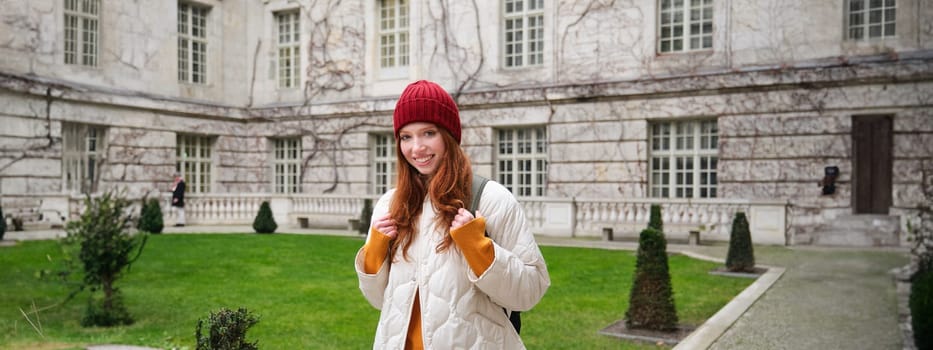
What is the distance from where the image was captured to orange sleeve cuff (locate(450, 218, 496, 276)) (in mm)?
2408

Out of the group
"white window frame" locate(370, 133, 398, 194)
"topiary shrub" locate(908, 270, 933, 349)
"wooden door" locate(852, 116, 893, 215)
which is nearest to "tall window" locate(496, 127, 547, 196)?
"white window frame" locate(370, 133, 398, 194)

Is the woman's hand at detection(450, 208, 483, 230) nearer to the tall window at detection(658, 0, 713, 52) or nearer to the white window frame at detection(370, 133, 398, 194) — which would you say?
the tall window at detection(658, 0, 713, 52)

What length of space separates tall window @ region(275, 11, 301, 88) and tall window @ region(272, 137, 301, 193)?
216 centimetres

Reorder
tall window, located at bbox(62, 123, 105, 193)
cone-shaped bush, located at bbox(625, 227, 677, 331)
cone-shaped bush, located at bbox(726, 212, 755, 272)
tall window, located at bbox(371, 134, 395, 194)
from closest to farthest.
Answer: cone-shaped bush, located at bbox(625, 227, 677, 331) → cone-shaped bush, located at bbox(726, 212, 755, 272) → tall window, located at bbox(62, 123, 105, 193) → tall window, located at bbox(371, 134, 395, 194)

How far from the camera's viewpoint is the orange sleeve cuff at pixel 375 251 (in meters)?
2.64

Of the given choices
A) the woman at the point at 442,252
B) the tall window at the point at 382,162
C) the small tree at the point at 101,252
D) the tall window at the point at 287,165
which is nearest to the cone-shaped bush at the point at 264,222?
the tall window at the point at 382,162

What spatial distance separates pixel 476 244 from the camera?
241 centimetres

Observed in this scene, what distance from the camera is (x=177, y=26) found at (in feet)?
75.4

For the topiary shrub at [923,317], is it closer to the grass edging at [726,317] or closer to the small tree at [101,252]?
the grass edging at [726,317]

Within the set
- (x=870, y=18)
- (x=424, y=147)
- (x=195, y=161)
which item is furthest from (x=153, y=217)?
(x=870, y=18)

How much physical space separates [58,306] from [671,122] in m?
15.0

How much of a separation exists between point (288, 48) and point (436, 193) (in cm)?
2399

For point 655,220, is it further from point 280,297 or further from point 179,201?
point 179,201

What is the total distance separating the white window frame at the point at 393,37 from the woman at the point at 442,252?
2013 centimetres
